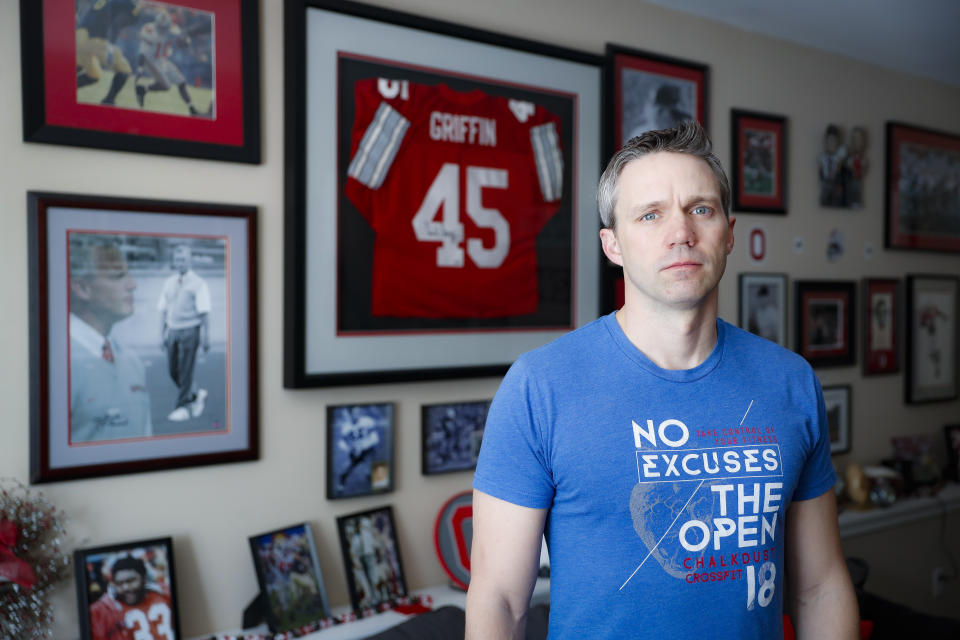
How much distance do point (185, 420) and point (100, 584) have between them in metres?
0.42

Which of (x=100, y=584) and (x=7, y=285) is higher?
(x=7, y=285)

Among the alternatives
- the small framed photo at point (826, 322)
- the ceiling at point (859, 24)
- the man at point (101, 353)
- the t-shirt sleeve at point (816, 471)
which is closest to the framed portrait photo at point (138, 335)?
the man at point (101, 353)

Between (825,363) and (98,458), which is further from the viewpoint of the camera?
(825,363)

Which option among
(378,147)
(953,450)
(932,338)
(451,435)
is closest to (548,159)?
(378,147)

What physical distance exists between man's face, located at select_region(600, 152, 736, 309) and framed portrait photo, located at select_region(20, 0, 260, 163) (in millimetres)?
1197

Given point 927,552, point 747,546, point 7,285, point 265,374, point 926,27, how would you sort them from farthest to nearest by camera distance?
point 927,552 < point 926,27 < point 265,374 < point 7,285 < point 747,546

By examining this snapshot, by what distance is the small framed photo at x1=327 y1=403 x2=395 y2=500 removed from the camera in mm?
2172

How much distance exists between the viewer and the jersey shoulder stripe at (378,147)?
216 cm

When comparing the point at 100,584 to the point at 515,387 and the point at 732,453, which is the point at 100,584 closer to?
the point at 515,387

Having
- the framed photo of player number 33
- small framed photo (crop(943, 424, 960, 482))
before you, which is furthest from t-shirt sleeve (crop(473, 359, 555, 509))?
small framed photo (crop(943, 424, 960, 482))

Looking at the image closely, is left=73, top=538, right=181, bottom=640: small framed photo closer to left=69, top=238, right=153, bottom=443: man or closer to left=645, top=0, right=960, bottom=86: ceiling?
left=69, top=238, right=153, bottom=443: man

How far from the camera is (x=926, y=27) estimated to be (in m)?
3.06

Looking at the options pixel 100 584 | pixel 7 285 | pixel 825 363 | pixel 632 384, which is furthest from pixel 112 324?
pixel 825 363

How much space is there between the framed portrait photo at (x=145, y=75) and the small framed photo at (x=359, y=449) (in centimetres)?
78
